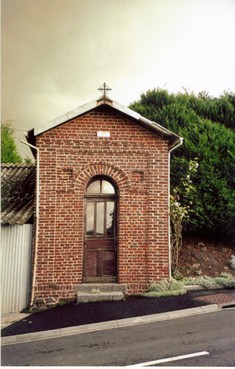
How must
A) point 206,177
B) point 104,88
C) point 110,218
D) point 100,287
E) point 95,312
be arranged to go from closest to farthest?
point 95,312, point 104,88, point 100,287, point 110,218, point 206,177

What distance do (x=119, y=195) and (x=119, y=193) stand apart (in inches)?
2.1

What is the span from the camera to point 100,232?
8.66m

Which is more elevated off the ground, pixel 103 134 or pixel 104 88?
pixel 104 88

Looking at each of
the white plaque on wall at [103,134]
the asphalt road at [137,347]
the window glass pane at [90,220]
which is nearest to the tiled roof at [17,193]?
the window glass pane at [90,220]

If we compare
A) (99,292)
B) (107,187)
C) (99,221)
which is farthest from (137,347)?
(107,187)

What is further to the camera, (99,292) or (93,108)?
(93,108)

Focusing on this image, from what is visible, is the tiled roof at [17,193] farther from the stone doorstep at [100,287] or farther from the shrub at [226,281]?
the shrub at [226,281]

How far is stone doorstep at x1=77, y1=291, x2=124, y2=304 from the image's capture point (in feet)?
25.9

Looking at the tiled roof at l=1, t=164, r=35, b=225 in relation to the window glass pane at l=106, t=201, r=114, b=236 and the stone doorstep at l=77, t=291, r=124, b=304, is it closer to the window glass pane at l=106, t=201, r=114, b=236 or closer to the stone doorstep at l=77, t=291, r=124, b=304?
the window glass pane at l=106, t=201, r=114, b=236

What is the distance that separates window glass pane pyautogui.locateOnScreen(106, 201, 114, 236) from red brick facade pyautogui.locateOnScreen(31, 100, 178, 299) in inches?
11.0

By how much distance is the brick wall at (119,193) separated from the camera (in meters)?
8.16

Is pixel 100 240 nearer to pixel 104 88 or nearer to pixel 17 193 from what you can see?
pixel 17 193

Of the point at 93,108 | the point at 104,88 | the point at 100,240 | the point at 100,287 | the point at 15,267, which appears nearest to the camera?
the point at 15,267

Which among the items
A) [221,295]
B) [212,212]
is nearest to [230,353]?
[221,295]
